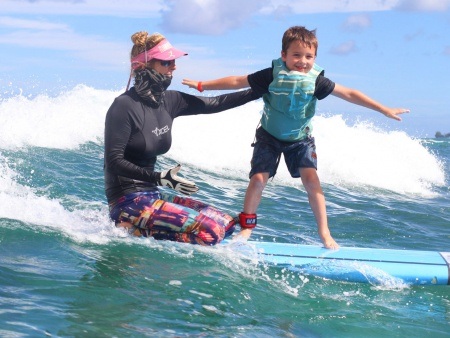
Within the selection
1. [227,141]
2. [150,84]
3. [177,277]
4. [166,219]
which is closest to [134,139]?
[150,84]

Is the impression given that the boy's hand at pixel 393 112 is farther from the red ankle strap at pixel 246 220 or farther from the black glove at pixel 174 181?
the black glove at pixel 174 181

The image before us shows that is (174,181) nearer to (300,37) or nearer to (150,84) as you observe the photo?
(150,84)

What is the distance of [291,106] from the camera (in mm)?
5660

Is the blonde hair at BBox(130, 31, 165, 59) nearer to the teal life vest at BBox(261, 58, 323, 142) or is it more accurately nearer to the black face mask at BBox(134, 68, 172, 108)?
the black face mask at BBox(134, 68, 172, 108)

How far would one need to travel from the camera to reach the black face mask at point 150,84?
5.35 metres

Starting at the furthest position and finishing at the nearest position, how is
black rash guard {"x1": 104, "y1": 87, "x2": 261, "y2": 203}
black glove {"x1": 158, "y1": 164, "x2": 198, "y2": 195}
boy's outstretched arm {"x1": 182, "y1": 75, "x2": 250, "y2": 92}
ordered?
boy's outstretched arm {"x1": 182, "y1": 75, "x2": 250, "y2": 92} → black rash guard {"x1": 104, "y1": 87, "x2": 261, "y2": 203} → black glove {"x1": 158, "y1": 164, "x2": 198, "y2": 195}

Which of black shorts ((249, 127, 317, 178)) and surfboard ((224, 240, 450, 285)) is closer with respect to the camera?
surfboard ((224, 240, 450, 285))

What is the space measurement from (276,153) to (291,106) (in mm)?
488

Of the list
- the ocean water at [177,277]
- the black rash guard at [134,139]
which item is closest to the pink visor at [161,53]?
the black rash guard at [134,139]

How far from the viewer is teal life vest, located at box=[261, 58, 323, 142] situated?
5.57m

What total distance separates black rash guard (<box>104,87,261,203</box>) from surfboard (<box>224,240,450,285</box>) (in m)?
0.95

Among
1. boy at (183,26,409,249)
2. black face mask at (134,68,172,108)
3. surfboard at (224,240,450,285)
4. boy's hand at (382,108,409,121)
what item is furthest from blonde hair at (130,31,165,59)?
boy's hand at (382,108,409,121)

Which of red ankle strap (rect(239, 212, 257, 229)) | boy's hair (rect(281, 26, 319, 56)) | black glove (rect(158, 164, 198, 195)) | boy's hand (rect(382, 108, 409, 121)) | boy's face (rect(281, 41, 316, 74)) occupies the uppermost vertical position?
boy's hair (rect(281, 26, 319, 56))

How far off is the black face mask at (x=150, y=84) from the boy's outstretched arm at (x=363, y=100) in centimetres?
144
